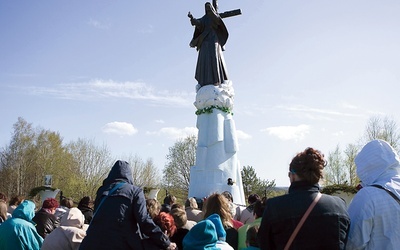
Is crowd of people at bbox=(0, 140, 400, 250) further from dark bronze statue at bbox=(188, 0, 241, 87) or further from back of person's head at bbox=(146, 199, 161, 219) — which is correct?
dark bronze statue at bbox=(188, 0, 241, 87)

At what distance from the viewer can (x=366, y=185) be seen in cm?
341

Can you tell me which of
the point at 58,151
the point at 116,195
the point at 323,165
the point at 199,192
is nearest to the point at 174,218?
the point at 116,195

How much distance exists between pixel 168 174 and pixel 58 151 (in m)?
12.8

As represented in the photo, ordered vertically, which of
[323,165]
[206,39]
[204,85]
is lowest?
[323,165]

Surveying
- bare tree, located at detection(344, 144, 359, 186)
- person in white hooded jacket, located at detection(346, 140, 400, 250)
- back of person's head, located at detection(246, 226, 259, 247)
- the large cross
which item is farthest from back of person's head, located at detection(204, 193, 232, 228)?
bare tree, located at detection(344, 144, 359, 186)

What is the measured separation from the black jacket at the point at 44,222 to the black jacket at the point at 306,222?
4333 millimetres

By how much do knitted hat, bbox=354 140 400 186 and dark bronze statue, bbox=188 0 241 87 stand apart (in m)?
14.1

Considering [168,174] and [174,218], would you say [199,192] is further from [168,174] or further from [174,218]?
[168,174]

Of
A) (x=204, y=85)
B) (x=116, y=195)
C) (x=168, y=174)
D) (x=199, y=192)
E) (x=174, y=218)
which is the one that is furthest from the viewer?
(x=168, y=174)

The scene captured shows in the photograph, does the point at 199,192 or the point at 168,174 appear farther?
the point at 168,174

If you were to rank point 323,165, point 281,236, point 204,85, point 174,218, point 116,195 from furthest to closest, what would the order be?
point 204,85
point 174,218
point 116,195
point 323,165
point 281,236

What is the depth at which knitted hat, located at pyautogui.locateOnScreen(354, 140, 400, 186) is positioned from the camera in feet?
11.1

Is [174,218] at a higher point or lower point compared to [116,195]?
lower

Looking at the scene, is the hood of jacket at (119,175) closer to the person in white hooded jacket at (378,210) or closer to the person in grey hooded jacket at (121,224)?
the person in grey hooded jacket at (121,224)
